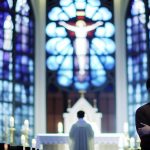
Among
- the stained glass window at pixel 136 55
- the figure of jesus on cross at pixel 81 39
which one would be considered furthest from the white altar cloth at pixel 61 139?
the figure of jesus on cross at pixel 81 39

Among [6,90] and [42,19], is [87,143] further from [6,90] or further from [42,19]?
[42,19]

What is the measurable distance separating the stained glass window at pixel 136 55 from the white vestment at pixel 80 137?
17.0 feet

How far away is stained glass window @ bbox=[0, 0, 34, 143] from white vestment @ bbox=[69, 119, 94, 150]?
15.3ft

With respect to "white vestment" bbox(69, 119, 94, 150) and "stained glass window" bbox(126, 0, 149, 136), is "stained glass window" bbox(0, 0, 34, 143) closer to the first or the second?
"stained glass window" bbox(126, 0, 149, 136)

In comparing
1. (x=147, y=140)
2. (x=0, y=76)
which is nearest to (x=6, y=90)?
(x=0, y=76)

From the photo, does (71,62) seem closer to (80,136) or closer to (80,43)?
(80,43)

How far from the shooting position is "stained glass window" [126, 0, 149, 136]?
13.7m

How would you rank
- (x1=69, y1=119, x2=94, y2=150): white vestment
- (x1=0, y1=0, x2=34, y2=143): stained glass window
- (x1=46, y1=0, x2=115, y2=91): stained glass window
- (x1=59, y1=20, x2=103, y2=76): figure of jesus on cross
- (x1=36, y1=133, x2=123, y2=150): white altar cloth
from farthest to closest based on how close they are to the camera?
1. (x1=59, y1=20, x2=103, y2=76): figure of jesus on cross
2. (x1=46, y1=0, x2=115, y2=91): stained glass window
3. (x1=0, y1=0, x2=34, y2=143): stained glass window
4. (x1=36, y1=133, x2=123, y2=150): white altar cloth
5. (x1=69, y1=119, x2=94, y2=150): white vestment

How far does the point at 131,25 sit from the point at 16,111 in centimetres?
401

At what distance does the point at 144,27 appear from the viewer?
551 inches

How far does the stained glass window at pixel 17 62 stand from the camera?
43.6 ft

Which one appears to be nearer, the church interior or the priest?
the priest

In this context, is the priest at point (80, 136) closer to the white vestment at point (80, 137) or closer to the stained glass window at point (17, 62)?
the white vestment at point (80, 137)

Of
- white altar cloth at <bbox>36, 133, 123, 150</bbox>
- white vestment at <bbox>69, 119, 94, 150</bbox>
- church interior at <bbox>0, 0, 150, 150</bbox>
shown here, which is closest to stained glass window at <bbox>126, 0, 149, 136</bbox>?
church interior at <bbox>0, 0, 150, 150</bbox>
